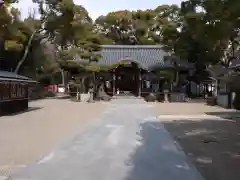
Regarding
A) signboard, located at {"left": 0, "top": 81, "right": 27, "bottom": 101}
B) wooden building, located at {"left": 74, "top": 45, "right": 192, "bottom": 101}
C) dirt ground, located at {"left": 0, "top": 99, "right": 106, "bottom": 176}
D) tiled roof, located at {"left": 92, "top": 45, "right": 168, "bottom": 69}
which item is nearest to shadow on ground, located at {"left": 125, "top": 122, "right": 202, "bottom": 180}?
dirt ground, located at {"left": 0, "top": 99, "right": 106, "bottom": 176}

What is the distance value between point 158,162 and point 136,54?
1558 inches

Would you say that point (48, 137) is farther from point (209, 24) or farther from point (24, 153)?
point (209, 24)

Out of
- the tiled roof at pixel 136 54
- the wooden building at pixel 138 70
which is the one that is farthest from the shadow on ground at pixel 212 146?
the tiled roof at pixel 136 54

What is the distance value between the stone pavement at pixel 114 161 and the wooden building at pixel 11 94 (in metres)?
9.29

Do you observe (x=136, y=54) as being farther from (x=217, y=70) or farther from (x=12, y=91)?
(x=12, y=91)

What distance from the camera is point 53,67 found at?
4394 centimetres

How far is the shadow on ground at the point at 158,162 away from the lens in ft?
22.7

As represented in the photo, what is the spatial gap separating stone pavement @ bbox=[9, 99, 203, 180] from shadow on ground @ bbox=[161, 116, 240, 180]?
32 cm

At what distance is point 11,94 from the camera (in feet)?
72.3

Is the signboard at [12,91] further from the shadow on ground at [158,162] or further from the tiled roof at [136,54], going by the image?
the tiled roof at [136,54]

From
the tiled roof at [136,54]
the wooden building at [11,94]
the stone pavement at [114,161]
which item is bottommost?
the stone pavement at [114,161]

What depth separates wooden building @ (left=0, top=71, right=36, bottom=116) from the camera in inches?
798

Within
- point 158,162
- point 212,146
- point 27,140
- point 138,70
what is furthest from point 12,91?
point 138,70

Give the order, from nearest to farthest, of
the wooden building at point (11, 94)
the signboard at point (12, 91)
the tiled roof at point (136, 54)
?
the wooden building at point (11, 94) < the signboard at point (12, 91) < the tiled roof at point (136, 54)
